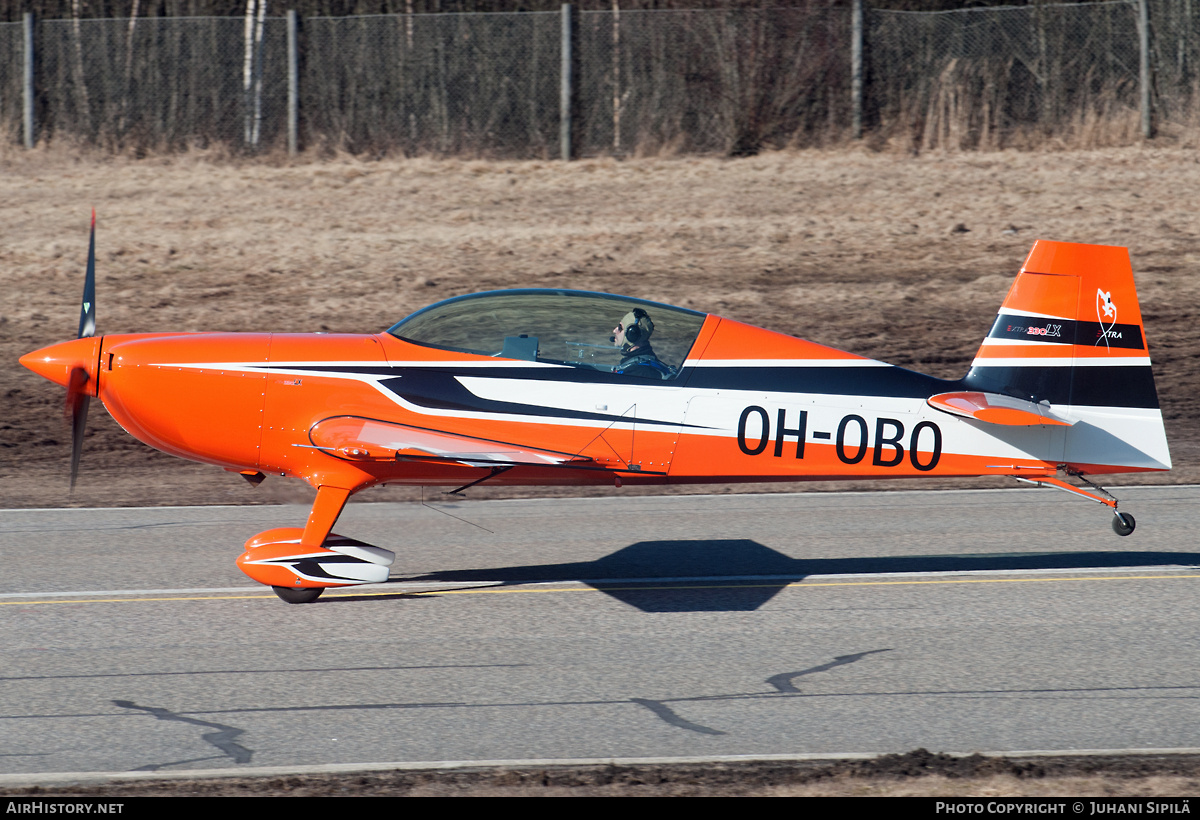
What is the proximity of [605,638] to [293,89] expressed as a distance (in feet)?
53.3

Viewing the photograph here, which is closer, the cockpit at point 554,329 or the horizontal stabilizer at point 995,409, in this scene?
the horizontal stabilizer at point 995,409

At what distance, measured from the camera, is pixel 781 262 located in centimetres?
1786

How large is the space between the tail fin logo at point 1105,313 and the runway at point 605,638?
1811 mm

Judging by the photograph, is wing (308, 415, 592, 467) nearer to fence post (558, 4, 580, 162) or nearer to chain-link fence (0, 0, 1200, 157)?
fence post (558, 4, 580, 162)

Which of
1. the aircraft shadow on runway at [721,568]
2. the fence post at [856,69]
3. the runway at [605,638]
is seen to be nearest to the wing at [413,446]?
the runway at [605,638]

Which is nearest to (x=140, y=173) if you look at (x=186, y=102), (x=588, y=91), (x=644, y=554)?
(x=186, y=102)

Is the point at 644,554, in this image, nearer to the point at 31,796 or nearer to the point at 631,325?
the point at 631,325

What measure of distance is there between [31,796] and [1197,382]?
1404cm

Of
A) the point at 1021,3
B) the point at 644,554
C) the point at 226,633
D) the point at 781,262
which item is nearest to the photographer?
the point at 226,633

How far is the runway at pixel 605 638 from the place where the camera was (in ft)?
18.7

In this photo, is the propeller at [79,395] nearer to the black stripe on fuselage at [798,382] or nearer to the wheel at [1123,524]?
the black stripe on fuselage at [798,382]

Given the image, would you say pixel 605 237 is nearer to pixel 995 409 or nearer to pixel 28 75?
pixel 28 75

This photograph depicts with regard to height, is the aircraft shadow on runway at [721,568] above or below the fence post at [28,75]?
below

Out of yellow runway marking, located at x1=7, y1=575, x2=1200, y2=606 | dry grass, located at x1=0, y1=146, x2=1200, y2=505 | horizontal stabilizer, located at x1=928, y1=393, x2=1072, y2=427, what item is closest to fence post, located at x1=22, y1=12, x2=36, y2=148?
dry grass, located at x1=0, y1=146, x2=1200, y2=505
